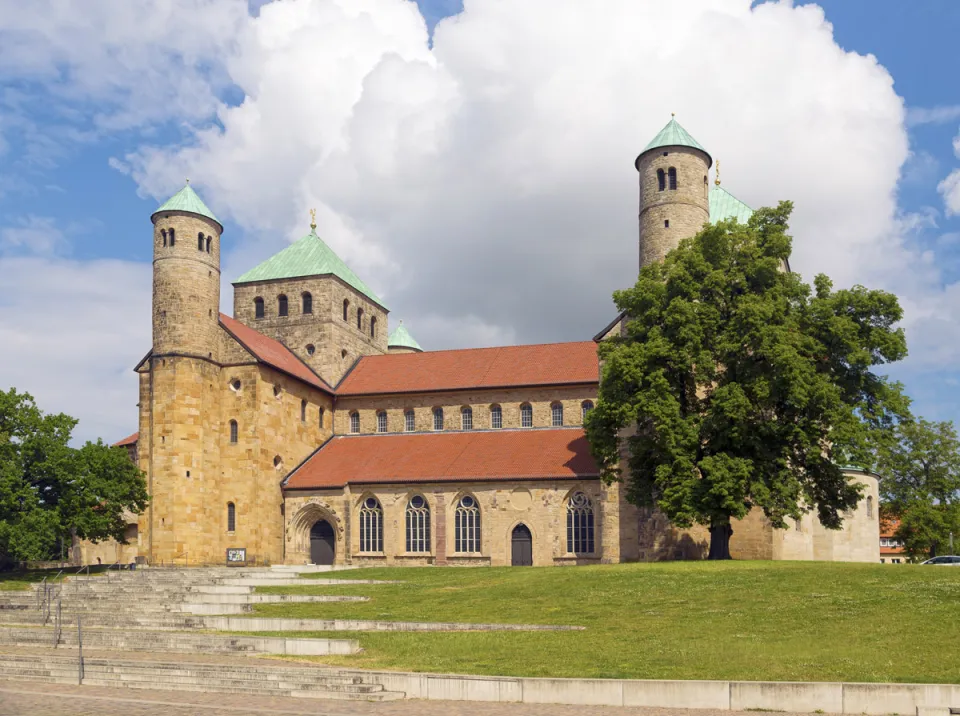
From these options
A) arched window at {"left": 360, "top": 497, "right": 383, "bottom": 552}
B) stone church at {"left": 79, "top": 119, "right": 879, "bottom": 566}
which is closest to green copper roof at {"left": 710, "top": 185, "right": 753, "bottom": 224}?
stone church at {"left": 79, "top": 119, "right": 879, "bottom": 566}

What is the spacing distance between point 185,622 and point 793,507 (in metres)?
23.9

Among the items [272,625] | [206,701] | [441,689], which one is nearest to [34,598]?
[272,625]

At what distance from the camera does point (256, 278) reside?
70.0 meters

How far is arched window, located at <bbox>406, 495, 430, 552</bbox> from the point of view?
56.4m

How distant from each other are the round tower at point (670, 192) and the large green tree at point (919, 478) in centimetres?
3542

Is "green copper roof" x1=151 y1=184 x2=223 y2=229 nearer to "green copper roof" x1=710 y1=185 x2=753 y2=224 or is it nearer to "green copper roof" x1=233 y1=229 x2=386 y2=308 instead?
"green copper roof" x1=233 y1=229 x2=386 y2=308

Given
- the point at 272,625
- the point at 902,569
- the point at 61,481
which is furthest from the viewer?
the point at 61,481

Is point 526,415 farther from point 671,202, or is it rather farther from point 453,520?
point 671,202

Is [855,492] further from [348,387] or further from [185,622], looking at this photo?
[348,387]

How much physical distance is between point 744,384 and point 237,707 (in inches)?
1113

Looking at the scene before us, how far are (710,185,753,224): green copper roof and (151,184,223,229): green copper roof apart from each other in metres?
31.3

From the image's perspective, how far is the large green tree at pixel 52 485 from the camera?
4972 cm

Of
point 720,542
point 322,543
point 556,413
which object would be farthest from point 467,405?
point 720,542

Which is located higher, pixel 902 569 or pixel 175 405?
pixel 175 405
